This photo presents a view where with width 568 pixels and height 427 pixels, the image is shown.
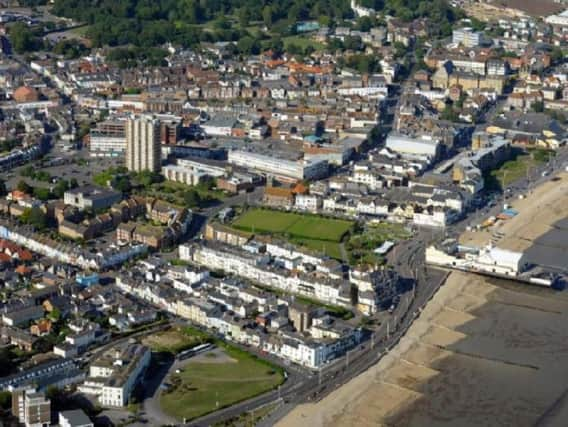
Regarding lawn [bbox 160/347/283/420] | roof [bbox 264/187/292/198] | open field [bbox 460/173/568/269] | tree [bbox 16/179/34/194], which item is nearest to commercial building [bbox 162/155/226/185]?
roof [bbox 264/187/292/198]

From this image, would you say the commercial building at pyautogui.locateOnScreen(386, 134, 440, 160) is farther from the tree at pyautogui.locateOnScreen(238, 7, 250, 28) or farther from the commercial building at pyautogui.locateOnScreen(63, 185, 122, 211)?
the tree at pyautogui.locateOnScreen(238, 7, 250, 28)

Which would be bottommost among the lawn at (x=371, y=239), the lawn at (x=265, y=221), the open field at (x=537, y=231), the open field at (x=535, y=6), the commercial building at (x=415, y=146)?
the lawn at (x=265, y=221)

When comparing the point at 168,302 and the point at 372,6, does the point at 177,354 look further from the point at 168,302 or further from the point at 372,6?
the point at 372,6

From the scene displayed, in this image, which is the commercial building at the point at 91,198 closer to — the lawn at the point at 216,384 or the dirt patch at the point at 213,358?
the dirt patch at the point at 213,358

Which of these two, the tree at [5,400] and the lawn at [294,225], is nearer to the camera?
the tree at [5,400]

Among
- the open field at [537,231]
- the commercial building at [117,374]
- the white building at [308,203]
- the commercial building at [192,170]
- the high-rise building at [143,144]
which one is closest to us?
the commercial building at [117,374]

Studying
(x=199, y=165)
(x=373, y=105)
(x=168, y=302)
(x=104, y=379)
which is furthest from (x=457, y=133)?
(x=104, y=379)

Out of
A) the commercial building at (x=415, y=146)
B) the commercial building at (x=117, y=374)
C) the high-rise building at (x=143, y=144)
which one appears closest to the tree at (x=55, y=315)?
the commercial building at (x=117, y=374)
